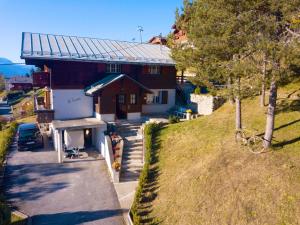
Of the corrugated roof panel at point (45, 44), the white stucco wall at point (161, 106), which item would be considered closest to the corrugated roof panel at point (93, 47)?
the corrugated roof panel at point (45, 44)

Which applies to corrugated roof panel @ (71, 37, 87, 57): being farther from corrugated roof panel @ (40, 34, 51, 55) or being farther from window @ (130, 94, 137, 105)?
window @ (130, 94, 137, 105)

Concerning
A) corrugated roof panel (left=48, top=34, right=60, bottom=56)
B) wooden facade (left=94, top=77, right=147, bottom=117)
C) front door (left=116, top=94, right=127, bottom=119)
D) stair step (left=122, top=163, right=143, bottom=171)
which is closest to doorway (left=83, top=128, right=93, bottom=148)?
wooden facade (left=94, top=77, right=147, bottom=117)

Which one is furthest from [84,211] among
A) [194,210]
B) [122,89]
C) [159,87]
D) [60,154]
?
[159,87]

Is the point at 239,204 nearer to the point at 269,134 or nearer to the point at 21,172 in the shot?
the point at 269,134

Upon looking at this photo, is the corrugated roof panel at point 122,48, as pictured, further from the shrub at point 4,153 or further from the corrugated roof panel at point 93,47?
the shrub at point 4,153

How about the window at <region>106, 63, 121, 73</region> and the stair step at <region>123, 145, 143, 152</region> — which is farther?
the window at <region>106, 63, 121, 73</region>

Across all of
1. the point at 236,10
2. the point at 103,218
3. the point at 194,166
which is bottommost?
the point at 103,218
